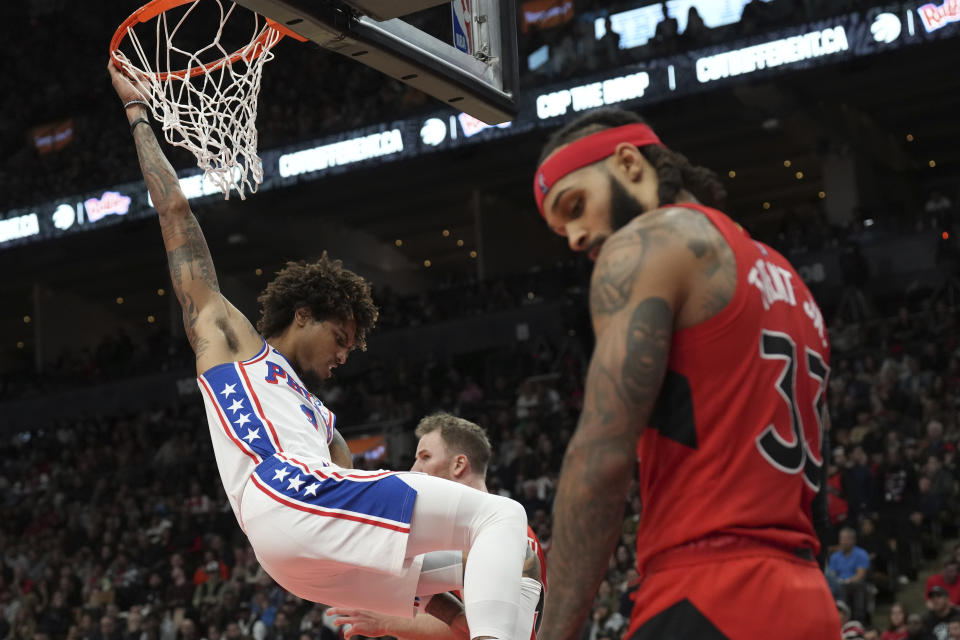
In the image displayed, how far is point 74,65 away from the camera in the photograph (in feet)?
93.1

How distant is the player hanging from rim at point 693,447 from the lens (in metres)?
2.28

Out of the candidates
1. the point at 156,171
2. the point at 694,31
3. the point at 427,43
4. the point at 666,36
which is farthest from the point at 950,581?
the point at 666,36

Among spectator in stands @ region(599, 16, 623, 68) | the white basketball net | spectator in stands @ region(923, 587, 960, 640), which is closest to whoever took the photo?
the white basketball net

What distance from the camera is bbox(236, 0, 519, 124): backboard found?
451 centimetres

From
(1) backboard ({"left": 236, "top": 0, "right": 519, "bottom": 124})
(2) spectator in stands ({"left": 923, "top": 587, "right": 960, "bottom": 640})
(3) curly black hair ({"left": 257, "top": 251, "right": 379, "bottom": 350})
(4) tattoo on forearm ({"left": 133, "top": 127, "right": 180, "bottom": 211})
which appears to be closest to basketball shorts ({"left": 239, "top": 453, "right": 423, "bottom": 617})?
(3) curly black hair ({"left": 257, "top": 251, "right": 379, "bottom": 350})

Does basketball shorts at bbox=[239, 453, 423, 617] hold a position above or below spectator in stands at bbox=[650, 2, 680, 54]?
below

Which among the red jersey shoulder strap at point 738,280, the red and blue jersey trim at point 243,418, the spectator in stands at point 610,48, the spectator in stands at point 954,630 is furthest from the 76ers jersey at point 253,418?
the spectator in stands at point 610,48

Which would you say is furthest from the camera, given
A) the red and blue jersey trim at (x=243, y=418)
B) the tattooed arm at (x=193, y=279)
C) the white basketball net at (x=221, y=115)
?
the white basketball net at (x=221, y=115)

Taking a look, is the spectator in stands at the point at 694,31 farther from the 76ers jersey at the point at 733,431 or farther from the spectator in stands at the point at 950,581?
the 76ers jersey at the point at 733,431

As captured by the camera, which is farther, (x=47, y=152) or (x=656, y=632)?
(x=47, y=152)

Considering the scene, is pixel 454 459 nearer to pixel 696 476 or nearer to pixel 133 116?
pixel 133 116

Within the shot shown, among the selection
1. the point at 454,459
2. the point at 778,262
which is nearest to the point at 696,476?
the point at 778,262

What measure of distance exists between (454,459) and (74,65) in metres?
25.8

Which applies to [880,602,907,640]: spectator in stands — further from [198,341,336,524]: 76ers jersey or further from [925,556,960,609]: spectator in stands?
[198,341,336,524]: 76ers jersey
